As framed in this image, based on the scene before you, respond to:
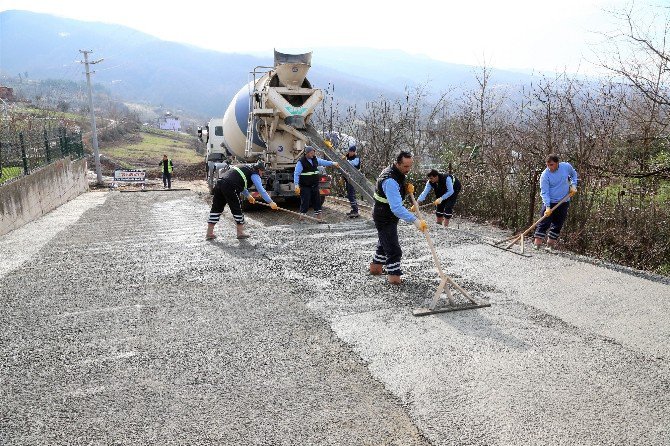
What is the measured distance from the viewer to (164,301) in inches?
219

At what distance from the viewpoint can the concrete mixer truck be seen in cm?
1109

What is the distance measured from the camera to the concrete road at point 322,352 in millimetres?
3299

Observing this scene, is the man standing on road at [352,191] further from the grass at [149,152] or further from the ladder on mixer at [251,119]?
the grass at [149,152]

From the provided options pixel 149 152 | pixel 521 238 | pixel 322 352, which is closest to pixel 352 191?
pixel 521 238

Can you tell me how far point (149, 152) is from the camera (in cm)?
5225

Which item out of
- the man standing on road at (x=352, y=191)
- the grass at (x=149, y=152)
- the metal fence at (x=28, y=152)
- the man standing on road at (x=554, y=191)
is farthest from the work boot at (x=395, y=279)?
the grass at (x=149, y=152)

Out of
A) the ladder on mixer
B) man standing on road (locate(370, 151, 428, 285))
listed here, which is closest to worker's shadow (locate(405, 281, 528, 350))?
man standing on road (locate(370, 151, 428, 285))

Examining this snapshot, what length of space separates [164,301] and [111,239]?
3.70 m

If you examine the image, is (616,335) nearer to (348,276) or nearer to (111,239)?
(348,276)

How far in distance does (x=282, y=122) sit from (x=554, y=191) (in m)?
6.21

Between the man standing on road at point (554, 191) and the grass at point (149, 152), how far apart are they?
35.5m

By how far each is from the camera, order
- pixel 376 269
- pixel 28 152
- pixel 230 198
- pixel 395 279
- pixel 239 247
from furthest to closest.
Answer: pixel 28 152 < pixel 230 198 < pixel 239 247 < pixel 376 269 < pixel 395 279

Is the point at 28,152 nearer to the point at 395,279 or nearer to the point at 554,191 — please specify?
the point at 395,279

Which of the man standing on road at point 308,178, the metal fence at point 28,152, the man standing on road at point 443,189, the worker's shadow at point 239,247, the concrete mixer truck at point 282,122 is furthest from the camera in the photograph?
the concrete mixer truck at point 282,122
